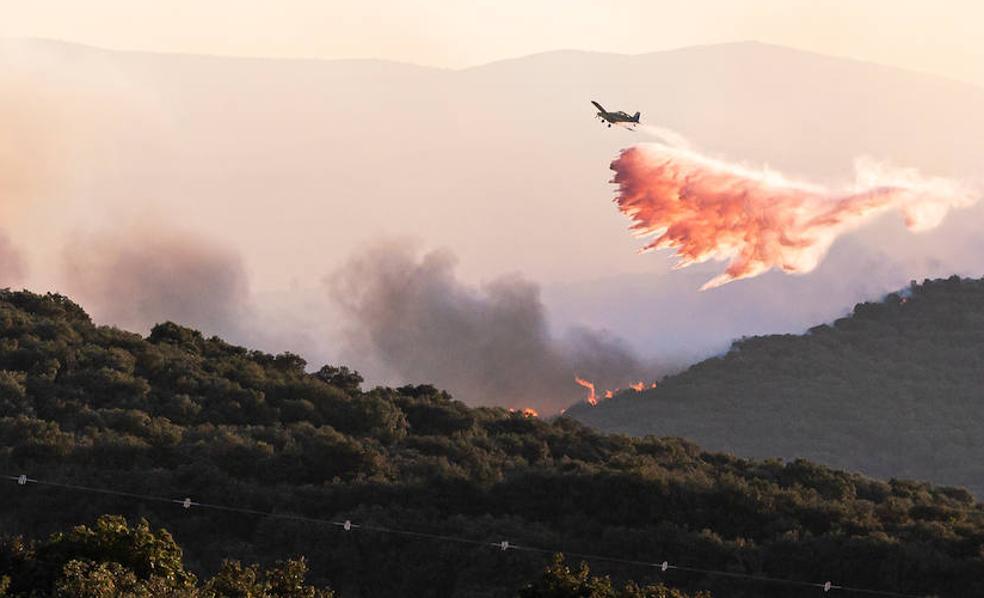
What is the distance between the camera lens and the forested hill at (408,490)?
98.8 metres

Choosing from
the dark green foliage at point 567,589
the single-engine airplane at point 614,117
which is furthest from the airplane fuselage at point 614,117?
the dark green foliage at point 567,589

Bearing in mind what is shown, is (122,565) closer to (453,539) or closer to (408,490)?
(453,539)

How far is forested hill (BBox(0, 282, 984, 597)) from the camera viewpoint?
3888 inches

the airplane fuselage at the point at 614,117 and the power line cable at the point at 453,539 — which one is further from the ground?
the airplane fuselage at the point at 614,117

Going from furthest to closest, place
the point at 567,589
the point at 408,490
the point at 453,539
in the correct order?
the point at 408,490, the point at 453,539, the point at 567,589

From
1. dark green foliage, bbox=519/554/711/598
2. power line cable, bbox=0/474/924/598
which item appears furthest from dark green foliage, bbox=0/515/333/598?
power line cable, bbox=0/474/924/598

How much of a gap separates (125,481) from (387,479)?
15048 mm

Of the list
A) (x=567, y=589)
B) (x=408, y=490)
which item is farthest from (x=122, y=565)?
(x=408, y=490)

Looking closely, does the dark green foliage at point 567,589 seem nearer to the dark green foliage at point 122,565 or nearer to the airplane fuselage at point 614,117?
the dark green foliage at point 122,565

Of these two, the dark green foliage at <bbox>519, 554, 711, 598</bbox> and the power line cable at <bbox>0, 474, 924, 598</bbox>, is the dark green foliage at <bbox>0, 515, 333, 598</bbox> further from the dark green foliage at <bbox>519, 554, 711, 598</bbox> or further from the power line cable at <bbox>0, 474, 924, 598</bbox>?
the power line cable at <bbox>0, 474, 924, 598</bbox>

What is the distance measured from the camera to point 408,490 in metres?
110

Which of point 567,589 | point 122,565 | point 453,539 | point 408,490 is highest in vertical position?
point 408,490

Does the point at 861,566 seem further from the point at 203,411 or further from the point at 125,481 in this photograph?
the point at 203,411

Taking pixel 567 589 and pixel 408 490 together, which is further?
pixel 408 490
